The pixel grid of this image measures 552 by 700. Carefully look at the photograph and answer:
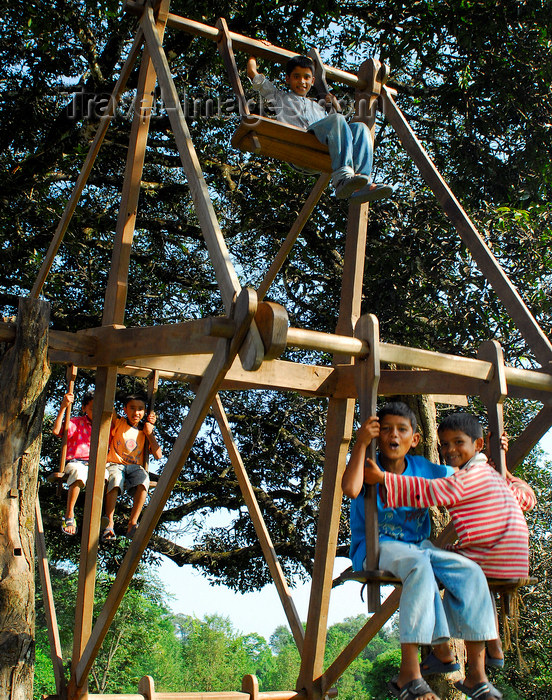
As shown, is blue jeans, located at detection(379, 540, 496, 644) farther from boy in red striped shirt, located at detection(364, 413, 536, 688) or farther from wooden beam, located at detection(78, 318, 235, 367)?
wooden beam, located at detection(78, 318, 235, 367)

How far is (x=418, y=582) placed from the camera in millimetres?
3914

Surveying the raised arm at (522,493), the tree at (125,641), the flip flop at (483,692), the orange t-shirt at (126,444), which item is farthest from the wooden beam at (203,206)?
the tree at (125,641)

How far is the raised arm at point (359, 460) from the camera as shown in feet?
13.1

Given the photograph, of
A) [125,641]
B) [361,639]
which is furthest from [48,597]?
[125,641]

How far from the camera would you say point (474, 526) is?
4.26 meters

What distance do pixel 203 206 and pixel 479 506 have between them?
2.13 meters

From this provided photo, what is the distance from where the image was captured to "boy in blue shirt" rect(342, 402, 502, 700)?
12.6 ft

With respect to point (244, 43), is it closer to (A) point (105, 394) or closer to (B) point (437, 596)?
(A) point (105, 394)

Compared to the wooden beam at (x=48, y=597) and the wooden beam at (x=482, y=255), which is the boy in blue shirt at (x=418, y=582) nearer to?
the wooden beam at (x=482, y=255)

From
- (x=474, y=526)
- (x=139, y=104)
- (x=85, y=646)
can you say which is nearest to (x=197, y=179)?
(x=139, y=104)

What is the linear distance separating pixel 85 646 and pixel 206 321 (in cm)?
240

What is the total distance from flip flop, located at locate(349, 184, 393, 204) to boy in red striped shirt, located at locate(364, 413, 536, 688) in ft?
6.57

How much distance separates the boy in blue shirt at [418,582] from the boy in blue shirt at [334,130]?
6.34 feet

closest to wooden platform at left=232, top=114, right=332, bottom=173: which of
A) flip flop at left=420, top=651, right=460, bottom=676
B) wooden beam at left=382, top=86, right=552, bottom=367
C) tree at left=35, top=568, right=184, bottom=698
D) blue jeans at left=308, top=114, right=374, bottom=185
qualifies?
blue jeans at left=308, top=114, right=374, bottom=185
